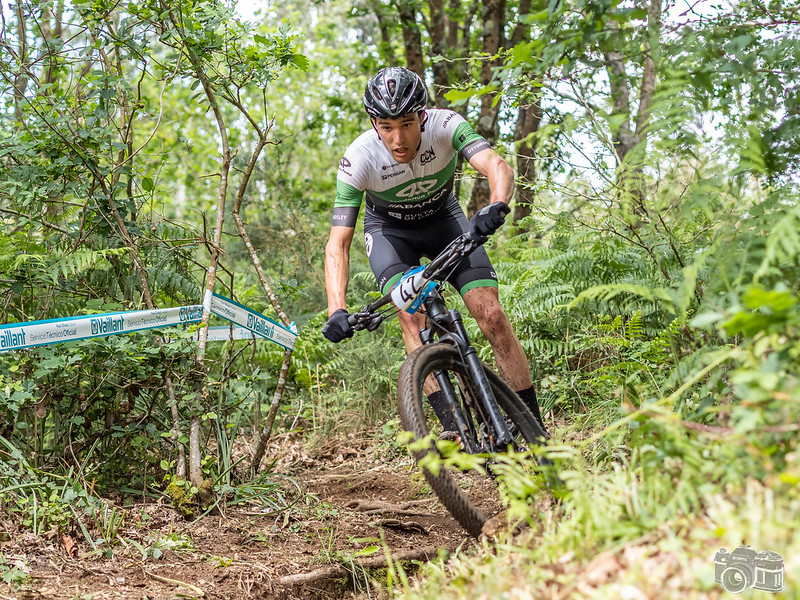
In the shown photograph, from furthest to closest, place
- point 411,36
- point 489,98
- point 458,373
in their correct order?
point 411,36
point 489,98
point 458,373

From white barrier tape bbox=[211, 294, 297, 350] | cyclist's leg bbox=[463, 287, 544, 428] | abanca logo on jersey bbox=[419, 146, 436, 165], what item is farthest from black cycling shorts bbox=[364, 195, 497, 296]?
white barrier tape bbox=[211, 294, 297, 350]

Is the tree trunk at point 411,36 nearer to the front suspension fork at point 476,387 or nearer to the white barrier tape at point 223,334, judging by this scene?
the white barrier tape at point 223,334

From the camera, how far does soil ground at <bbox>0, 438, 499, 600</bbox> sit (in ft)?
9.99

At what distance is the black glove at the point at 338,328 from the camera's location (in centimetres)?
340

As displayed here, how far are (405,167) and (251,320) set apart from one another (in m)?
1.50

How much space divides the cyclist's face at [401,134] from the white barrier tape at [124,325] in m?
1.52

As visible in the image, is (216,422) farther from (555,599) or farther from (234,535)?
(555,599)

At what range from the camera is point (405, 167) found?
164 inches

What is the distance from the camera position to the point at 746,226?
2.43 metres

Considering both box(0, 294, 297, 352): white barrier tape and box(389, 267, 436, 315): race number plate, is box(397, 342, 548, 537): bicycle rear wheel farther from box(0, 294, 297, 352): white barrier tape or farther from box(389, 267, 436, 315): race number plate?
box(0, 294, 297, 352): white barrier tape

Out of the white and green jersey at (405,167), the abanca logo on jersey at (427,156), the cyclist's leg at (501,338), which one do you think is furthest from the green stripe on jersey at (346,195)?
the cyclist's leg at (501,338)

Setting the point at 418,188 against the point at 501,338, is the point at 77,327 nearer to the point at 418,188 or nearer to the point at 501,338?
the point at 418,188

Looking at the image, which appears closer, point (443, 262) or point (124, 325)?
point (443, 262)
